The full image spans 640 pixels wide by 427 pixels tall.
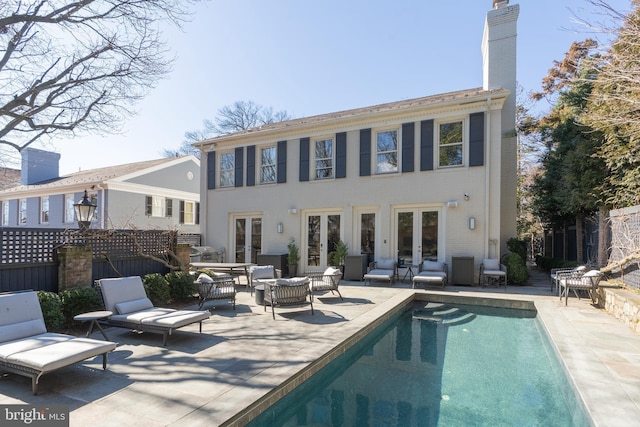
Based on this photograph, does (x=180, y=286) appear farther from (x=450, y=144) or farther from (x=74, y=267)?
(x=450, y=144)

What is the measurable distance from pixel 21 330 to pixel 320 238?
963 cm

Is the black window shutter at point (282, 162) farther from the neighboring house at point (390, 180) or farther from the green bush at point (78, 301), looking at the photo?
the green bush at point (78, 301)

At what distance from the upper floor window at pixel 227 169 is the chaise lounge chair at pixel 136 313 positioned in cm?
962

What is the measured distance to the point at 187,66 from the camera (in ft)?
34.9

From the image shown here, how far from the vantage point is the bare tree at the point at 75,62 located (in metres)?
8.66

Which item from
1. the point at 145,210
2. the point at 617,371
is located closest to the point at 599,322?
the point at 617,371

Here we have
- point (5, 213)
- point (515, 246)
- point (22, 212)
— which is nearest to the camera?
point (515, 246)

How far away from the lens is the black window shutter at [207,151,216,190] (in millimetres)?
15258

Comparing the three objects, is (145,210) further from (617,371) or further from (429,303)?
(617,371)

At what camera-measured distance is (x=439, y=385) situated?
4363 millimetres

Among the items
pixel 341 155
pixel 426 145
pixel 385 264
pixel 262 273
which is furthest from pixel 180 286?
pixel 426 145

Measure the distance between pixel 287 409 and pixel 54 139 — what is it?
11254 mm

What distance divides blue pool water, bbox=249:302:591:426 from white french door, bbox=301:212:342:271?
617cm

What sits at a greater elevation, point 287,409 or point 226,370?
point 226,370
